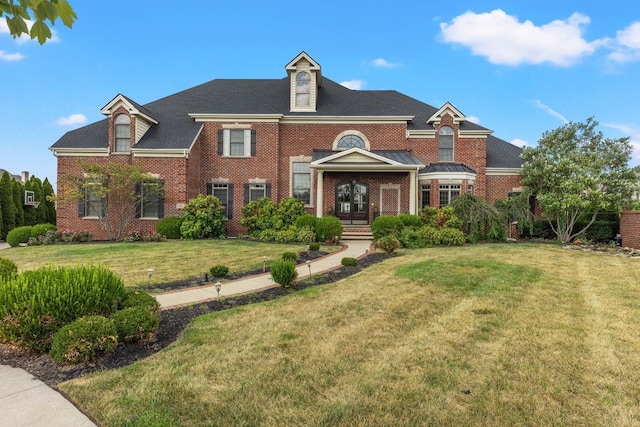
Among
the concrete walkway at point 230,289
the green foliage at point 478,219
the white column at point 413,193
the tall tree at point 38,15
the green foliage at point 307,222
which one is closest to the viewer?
the tall tree at point 38,15

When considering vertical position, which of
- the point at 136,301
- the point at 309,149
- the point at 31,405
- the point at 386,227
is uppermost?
the point at 309,149

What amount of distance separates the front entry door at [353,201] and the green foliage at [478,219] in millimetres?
4921

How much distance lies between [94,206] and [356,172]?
47.0 feet

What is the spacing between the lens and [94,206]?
58.1ft

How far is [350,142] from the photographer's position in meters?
19.7

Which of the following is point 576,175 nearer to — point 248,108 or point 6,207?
point 248,108

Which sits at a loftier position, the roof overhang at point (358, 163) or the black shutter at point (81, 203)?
the roof overhang at point (358, 163)

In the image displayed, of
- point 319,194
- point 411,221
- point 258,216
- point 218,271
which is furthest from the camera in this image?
point 319,194

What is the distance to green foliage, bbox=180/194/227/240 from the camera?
16.2m

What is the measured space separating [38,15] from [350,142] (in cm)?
1808

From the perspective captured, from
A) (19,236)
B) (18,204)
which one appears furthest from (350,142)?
(18,204)

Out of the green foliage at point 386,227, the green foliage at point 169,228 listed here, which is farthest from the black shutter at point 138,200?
the green foliage at point 386,227

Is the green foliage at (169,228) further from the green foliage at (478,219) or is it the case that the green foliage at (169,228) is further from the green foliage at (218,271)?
the green foliage at (478,219)

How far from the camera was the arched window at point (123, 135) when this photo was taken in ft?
58.9
